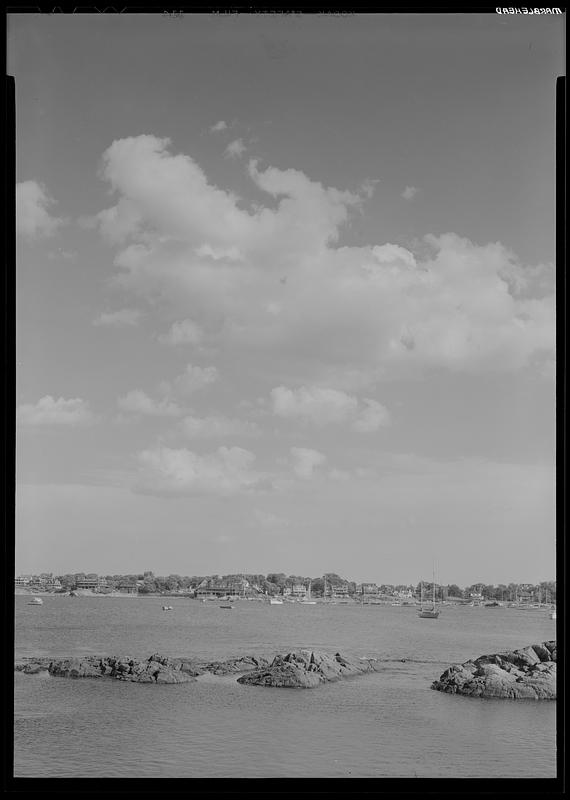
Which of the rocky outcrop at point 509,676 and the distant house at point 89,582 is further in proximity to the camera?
the distant house at point 89,582

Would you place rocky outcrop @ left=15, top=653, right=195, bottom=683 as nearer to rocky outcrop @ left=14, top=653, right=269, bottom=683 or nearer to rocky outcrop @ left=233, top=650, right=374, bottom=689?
rocky outcrop @ left=14, top=653, right=269, bottom=683

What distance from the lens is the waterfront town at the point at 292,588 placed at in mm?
2832

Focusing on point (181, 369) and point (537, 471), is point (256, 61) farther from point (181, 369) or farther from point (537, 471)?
point (537, 471)

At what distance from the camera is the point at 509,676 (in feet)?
9.05

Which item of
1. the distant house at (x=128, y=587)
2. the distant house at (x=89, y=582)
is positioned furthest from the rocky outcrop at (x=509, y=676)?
the distant house at (x=89, y=582)

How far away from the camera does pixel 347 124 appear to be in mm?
2447

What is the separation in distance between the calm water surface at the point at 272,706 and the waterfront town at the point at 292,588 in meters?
0.05

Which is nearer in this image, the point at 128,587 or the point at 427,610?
the point at 128,587

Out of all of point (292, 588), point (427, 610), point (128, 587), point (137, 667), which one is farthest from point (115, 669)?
point (427, 610)

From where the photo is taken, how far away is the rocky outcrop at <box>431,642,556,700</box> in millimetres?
2697

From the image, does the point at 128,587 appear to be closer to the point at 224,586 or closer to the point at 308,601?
→ the point at 224,586

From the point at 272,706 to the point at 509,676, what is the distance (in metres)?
0.86

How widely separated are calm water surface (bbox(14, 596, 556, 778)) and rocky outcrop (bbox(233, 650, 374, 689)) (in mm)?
39

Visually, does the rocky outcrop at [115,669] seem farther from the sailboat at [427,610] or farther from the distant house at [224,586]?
the sailboat at [427,610]
